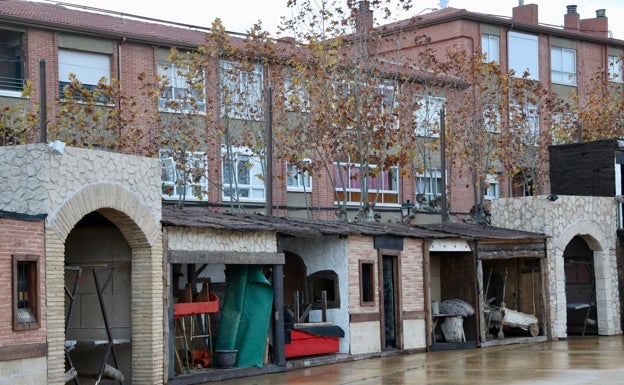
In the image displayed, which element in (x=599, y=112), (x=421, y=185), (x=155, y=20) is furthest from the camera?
(x=421, y=185)

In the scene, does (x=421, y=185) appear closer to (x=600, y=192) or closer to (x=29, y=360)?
(x=600, y=192)

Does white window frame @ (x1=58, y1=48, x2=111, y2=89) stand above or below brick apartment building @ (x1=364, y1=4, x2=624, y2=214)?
below

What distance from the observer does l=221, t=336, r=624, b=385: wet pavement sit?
20438 mm

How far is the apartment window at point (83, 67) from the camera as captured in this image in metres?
35.8

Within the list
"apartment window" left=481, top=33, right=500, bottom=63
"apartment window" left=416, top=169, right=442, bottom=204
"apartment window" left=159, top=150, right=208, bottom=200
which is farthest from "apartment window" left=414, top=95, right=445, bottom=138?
"apartment window" left=481, top=33, right=500, bottom=63

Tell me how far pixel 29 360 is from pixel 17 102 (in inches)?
765

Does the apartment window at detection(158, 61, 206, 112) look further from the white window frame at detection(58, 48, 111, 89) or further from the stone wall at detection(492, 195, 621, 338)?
the stone wall at detection(492, 195, 621, 338)

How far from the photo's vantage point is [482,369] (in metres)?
22.5

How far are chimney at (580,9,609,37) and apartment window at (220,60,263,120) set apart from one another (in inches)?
1068

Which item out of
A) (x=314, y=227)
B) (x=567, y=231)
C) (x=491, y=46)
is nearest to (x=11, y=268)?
(x=314, y=227)

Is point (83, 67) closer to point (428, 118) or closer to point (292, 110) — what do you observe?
point (292, 110)

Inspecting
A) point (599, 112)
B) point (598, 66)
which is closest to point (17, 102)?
point (599, 112)

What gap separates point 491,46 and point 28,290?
121 ft

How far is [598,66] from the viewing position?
56.1 metres
